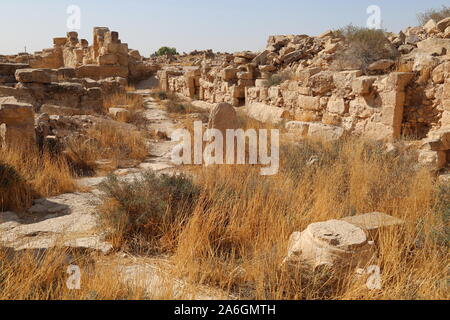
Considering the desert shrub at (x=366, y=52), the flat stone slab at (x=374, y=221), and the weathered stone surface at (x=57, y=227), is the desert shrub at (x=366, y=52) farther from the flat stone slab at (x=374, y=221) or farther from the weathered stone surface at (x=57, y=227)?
the weathered stone surface at (x=57, y=227)

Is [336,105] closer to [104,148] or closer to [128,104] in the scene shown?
[104,148]

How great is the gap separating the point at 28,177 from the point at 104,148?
214cm

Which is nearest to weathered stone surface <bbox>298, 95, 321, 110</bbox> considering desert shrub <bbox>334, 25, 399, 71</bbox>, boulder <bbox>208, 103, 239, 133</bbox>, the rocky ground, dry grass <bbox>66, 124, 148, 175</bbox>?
desert shrub <bbox>334, 25, 399, 71</bbox>

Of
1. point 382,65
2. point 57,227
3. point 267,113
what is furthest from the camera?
point 267,113

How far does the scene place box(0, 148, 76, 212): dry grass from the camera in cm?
433

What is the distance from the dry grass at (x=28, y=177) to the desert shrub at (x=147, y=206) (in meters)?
1.10

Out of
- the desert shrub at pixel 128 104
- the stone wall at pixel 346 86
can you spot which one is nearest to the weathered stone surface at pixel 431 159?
Answer: the stone wall at pixel 346 86

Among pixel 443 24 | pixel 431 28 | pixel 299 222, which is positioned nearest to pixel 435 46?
pixel 443 24

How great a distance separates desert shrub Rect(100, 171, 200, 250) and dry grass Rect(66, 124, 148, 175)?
2.27 metres

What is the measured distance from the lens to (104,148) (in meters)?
6.89

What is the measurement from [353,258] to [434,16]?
12.8 m

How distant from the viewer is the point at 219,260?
2.91 metres
